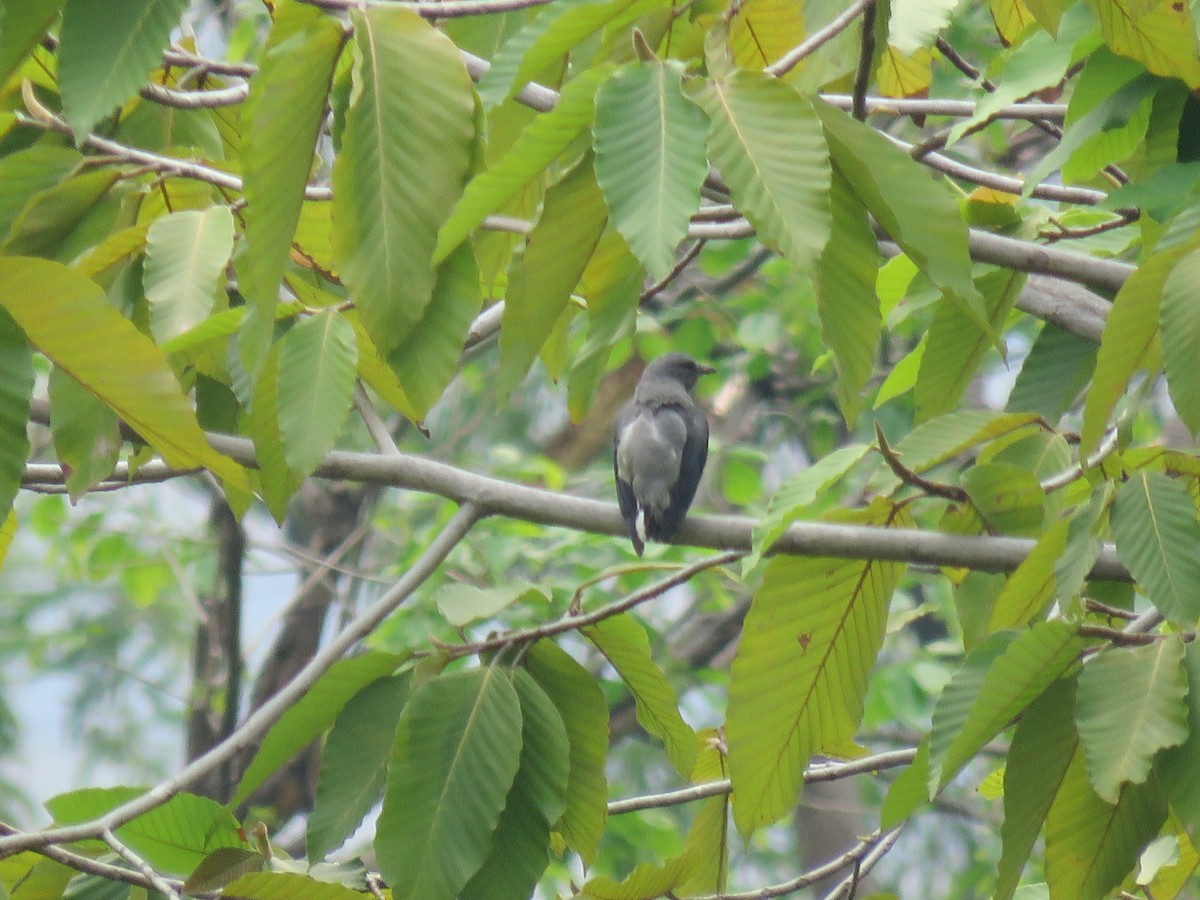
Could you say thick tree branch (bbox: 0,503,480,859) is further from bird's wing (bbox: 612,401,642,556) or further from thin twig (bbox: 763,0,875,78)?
thin twig (bbox: 763,0,875,78)

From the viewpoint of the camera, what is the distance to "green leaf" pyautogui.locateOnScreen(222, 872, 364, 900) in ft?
7.73

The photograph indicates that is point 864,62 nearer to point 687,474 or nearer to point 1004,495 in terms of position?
point 1004,495

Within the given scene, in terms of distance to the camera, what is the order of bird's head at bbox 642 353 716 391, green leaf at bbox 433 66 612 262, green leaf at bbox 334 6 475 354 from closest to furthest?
green leaf at bbox 433 66 612 262 → green leaf at bbox 334 6 475 354 → bird's head at bbox 642 353 716 391

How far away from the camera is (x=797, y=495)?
2482 mm

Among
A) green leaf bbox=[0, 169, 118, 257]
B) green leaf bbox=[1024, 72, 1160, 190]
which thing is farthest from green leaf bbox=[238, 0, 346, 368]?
green leaf bbox=[1024, 72, 1160, 190]

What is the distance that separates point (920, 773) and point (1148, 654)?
48 centimetres

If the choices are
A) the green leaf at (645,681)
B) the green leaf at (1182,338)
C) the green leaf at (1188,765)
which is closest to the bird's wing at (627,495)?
the green leaf at (645,681)

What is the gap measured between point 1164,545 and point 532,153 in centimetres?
130

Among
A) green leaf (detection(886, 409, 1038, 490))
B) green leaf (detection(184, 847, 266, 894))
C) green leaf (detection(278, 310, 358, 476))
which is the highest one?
green leaf (detection(278, 310, 358, 476))

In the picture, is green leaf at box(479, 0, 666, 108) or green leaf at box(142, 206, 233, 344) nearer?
green leaf at box(479, 0, 666, 108)

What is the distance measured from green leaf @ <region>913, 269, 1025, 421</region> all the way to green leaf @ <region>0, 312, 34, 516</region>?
6.37 feet

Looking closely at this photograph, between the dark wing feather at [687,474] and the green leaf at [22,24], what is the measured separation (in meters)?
2.45

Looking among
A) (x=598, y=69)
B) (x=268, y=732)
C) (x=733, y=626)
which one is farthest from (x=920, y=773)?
(x=733, y=626)

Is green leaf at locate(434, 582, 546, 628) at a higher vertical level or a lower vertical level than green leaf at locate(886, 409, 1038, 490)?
lower
